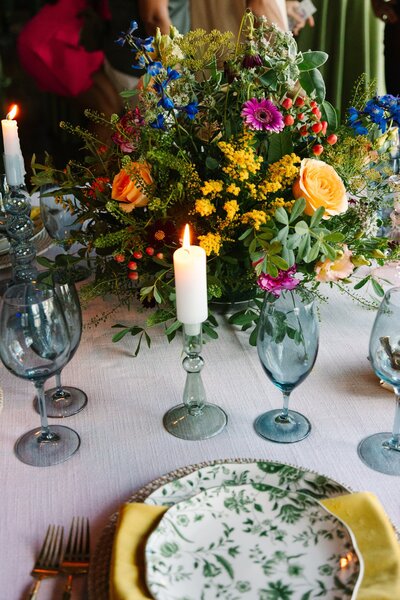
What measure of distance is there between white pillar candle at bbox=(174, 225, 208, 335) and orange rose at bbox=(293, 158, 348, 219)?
0.22 m

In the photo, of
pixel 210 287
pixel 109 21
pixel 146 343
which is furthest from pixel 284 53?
pixel 109 21

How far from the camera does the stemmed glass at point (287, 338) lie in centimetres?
81

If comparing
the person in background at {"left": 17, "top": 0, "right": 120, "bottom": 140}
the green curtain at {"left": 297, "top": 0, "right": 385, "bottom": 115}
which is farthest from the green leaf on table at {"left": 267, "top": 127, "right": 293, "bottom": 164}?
the green curtain at {"left": 297, "top": 0, "right": 385, "bottom": 115}

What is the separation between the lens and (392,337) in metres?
0.82

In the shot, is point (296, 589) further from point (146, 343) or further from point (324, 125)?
point (324, 125)

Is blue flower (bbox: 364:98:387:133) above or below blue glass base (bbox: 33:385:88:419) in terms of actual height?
above

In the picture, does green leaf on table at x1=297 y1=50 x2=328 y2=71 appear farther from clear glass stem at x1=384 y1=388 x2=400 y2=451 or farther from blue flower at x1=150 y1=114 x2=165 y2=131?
clear glass stem at x1=384 y1=388 x2=400 y2=451

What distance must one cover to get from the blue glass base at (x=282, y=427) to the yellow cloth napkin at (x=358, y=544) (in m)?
0.17

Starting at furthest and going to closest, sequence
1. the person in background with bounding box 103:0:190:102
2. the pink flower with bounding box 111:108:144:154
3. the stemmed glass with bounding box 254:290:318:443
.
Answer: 1. the person in background with bounding box 103:0:190:102
2. the pink flower with bounding box 111:108:144:154
3. the stemmed glass with bounding box 254:290:318:443

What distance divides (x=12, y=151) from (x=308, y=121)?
53cm

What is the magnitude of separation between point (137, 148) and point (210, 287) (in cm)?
24

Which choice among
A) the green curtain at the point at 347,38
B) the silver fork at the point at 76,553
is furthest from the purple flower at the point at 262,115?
the green curtain at the point at 347,38

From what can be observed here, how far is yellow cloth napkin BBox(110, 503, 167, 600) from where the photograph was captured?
0.59 meters

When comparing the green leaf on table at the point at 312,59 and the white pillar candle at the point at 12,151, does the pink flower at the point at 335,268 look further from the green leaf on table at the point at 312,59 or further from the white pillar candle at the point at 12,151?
the white pillar candle at the point at 12,151
